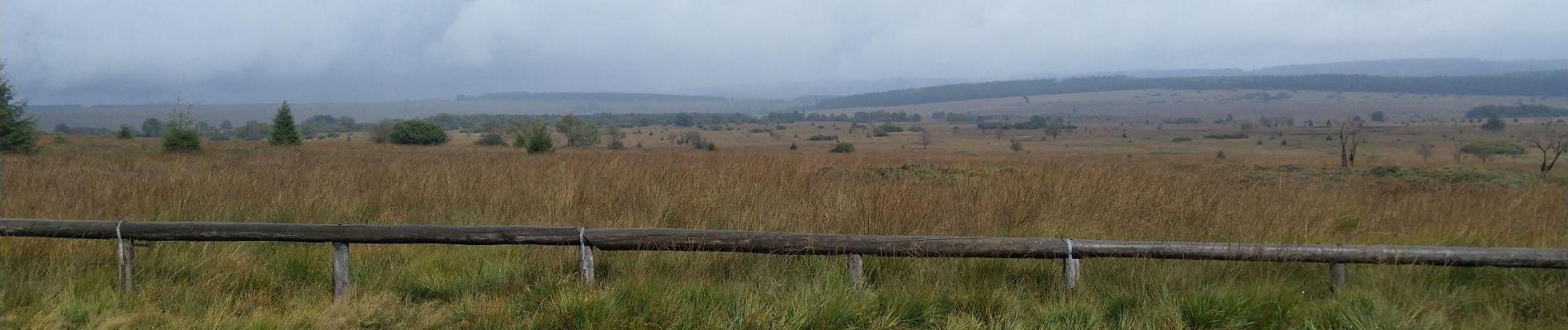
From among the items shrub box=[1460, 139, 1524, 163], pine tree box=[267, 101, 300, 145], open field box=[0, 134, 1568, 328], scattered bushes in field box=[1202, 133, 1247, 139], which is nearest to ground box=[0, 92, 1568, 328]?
open field box=[0, 134, 1568, 328]

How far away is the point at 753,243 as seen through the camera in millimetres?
4441

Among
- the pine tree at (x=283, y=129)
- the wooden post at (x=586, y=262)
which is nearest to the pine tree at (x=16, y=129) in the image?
the pine tree at (x=283, y=129)

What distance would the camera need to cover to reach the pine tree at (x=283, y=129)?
3428 centimetres

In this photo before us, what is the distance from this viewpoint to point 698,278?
463 centimetres

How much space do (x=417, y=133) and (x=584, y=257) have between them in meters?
53.8

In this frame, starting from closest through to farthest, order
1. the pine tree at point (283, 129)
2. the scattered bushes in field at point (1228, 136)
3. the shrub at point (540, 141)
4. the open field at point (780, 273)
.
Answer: the open field at point (780, 273)
the shrub at point (540, 141)
the pine tree at point (283, 129)
the scattered bushes in field at point (1228, 136)

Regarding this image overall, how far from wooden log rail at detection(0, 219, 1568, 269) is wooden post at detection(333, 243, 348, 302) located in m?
0.04

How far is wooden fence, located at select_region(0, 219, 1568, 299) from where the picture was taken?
435 cm

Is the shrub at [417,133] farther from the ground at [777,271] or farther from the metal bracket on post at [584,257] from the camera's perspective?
the metal bracket on post at [584,257]

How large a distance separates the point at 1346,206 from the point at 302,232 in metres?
8.61

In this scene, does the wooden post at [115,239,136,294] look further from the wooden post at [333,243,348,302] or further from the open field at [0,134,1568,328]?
the wooden post at [333,243,348,302]

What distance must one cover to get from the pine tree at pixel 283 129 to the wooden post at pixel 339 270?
34.6 meters

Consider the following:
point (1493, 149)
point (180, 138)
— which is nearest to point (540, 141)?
point (180, 138)

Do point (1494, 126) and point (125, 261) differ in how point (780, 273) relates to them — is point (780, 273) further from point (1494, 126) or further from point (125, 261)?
point (1494, 126)
